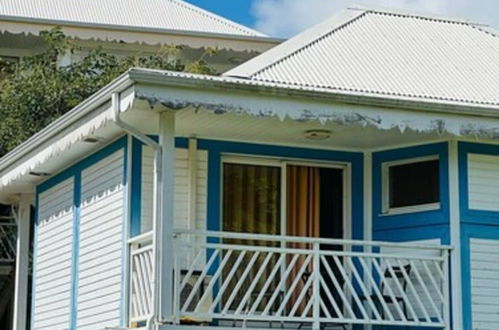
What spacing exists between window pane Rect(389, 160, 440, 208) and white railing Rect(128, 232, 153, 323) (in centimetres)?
315

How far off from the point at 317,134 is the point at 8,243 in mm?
12698

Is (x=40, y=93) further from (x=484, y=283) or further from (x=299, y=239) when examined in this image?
(x=484, y=283)

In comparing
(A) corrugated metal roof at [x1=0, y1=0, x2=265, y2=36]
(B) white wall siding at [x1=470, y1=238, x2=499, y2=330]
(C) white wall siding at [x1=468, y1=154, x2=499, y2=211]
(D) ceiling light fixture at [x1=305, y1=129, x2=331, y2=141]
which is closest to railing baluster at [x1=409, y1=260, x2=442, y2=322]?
(B) white wall siding at [x1=470, y1=238, x2=499, y2=330]

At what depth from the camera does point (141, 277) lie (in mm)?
13469

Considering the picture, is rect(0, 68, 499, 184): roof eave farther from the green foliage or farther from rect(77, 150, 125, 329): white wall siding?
the green foliage

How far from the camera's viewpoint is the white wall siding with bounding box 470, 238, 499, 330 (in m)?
14.2

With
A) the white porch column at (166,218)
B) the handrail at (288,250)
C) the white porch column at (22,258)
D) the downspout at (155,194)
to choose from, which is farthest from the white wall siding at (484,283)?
the white porch column at (22,258)

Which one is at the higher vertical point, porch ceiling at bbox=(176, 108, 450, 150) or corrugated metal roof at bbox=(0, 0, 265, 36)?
corrugated metal roof at bbox=(0, 0, 265, 36)

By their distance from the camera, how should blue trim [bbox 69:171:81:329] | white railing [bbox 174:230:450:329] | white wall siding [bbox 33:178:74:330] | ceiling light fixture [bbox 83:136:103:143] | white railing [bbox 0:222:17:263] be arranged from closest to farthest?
white railing [bbox 174:230:450:329], ceiling light fixture [bbox 83:136:103:143], blue trim [bbox 69:171:81:329], white wall siding [bbox 33:178:74:330], white railing [bbox 0:222:17:263]

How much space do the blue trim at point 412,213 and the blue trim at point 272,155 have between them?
199 mm

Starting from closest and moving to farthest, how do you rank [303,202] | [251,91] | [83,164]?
[251,91] < [303,202] < [83,164]

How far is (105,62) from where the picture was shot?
25891 mm

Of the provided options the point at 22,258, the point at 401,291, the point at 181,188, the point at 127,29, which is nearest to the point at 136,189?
the point at 181,188

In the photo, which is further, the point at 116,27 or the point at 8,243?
the point at 116,27
